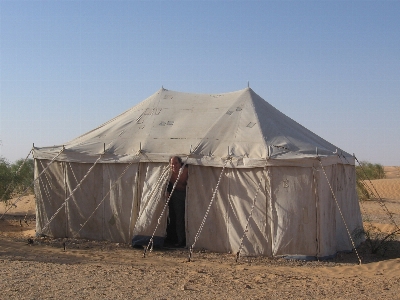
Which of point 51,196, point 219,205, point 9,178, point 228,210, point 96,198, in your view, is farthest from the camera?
point 9,178

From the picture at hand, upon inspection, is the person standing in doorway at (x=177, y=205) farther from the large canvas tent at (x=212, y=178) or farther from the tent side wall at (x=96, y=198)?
the tent side wall at (x=96, y=198)

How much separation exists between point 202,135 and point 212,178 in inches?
43.6

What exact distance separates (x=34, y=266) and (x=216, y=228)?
3881 mm

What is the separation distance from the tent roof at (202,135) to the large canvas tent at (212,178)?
0.08 feet

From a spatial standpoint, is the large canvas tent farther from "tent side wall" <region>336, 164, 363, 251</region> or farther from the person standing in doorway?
the person standing in doorway

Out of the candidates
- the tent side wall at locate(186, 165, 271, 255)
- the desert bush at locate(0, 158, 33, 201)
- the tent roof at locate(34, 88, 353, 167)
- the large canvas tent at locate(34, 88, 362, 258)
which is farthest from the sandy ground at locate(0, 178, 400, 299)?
the desert bush at locate(0, 158, 33, 201)

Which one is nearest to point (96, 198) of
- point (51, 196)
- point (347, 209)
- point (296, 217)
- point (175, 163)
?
point (51, 196)

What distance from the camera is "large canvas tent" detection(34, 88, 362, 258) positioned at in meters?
10.2

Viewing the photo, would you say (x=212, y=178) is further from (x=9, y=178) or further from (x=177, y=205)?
(x=9, y=178)

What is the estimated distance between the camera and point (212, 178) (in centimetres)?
1096

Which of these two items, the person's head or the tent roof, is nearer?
the tent roof

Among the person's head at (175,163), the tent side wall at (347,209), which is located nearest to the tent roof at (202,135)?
the person's head at (175,163)

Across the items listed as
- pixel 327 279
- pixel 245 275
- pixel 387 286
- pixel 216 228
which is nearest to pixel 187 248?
pixel 216 228

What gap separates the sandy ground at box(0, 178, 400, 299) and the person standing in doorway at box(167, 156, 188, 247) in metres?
0.66
